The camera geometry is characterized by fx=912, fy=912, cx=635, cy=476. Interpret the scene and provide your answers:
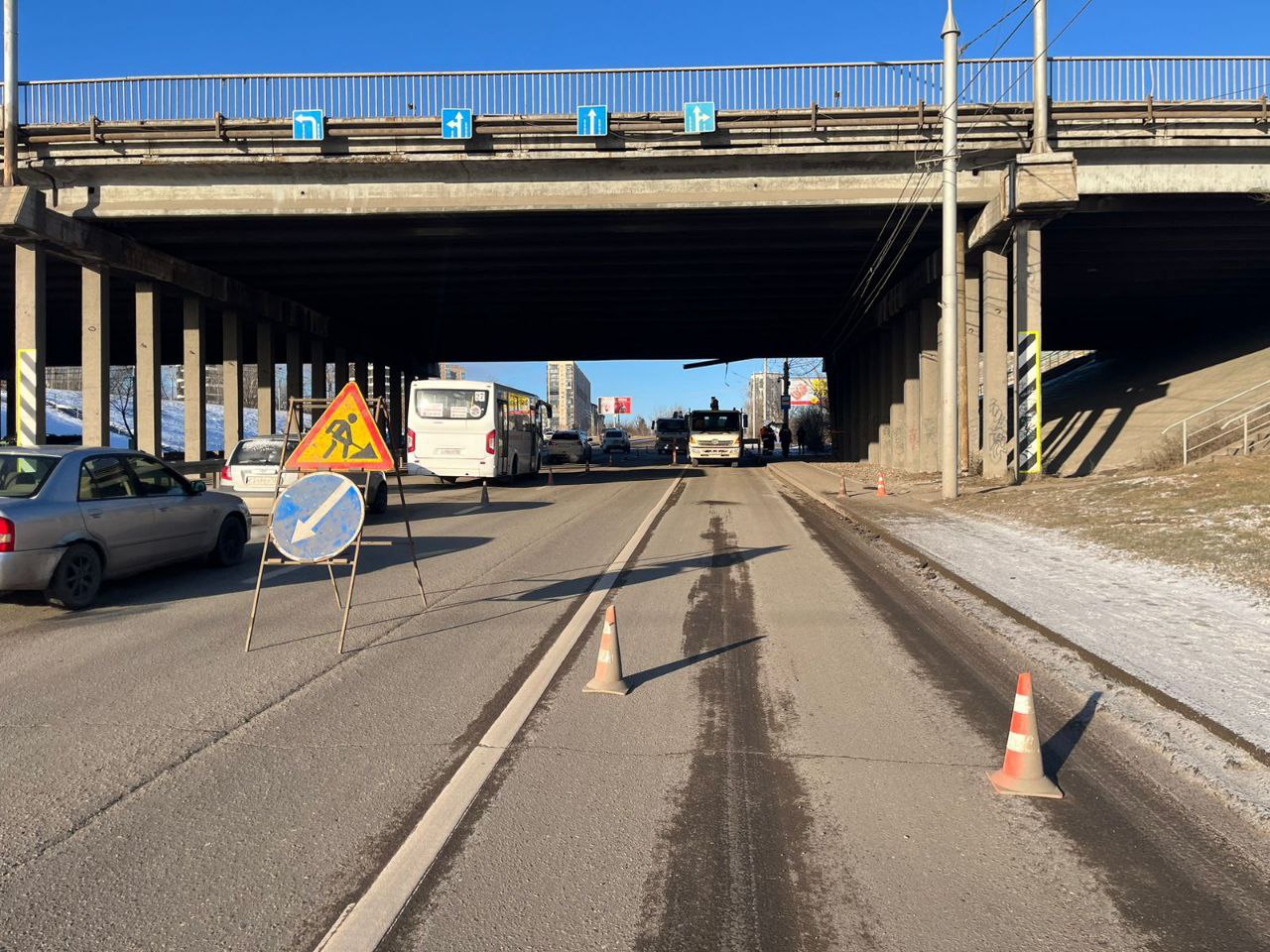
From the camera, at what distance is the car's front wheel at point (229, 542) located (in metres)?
11.2

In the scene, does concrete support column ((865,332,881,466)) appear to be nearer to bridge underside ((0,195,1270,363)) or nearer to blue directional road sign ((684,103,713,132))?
bridge underside ((0,195,1270,363))

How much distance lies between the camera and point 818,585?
10.4 m

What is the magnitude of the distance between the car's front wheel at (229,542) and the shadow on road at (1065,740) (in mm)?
9547

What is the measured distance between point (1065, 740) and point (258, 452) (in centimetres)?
1511

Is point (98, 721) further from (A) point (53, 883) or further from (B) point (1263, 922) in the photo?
(B) point (1263, 922)

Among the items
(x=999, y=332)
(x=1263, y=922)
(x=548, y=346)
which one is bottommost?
(x=1263, y=922)

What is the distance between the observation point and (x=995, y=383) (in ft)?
72.3

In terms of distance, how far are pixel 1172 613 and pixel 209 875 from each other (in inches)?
314

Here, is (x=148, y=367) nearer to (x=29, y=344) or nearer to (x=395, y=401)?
(x=29, y=344)

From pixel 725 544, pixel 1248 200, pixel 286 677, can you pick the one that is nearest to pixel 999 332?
pixel 1248 200

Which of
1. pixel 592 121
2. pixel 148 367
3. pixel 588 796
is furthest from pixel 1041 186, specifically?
pixel 148 367

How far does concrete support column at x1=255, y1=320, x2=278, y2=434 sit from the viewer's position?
120ft

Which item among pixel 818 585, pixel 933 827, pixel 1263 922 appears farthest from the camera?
pixel 818 585

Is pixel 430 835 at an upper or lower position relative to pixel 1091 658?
lower
